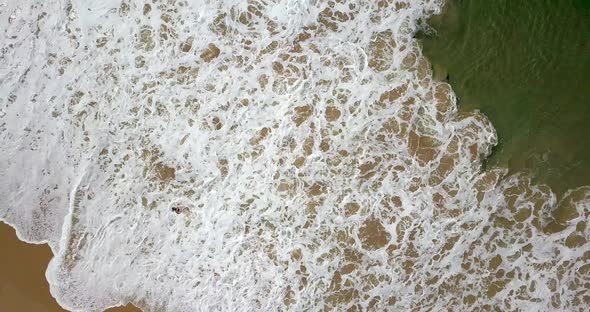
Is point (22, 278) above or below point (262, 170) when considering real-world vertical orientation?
below

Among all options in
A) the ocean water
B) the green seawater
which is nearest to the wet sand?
the ocean water

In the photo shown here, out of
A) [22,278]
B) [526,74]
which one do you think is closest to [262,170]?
[22,278]

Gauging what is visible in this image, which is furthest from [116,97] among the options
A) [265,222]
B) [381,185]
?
[381,185]

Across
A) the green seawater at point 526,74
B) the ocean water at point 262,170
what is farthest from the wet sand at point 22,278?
the green seawater at point 526,74

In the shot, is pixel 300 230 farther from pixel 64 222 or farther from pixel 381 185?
pixel 64 222

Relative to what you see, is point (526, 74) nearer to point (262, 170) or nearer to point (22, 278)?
point (262, 170)

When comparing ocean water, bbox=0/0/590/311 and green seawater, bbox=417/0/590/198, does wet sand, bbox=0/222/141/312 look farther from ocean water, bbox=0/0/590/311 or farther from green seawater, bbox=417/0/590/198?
green seawater, bbox=417/0/590/198

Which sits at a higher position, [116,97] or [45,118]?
[116,97]
